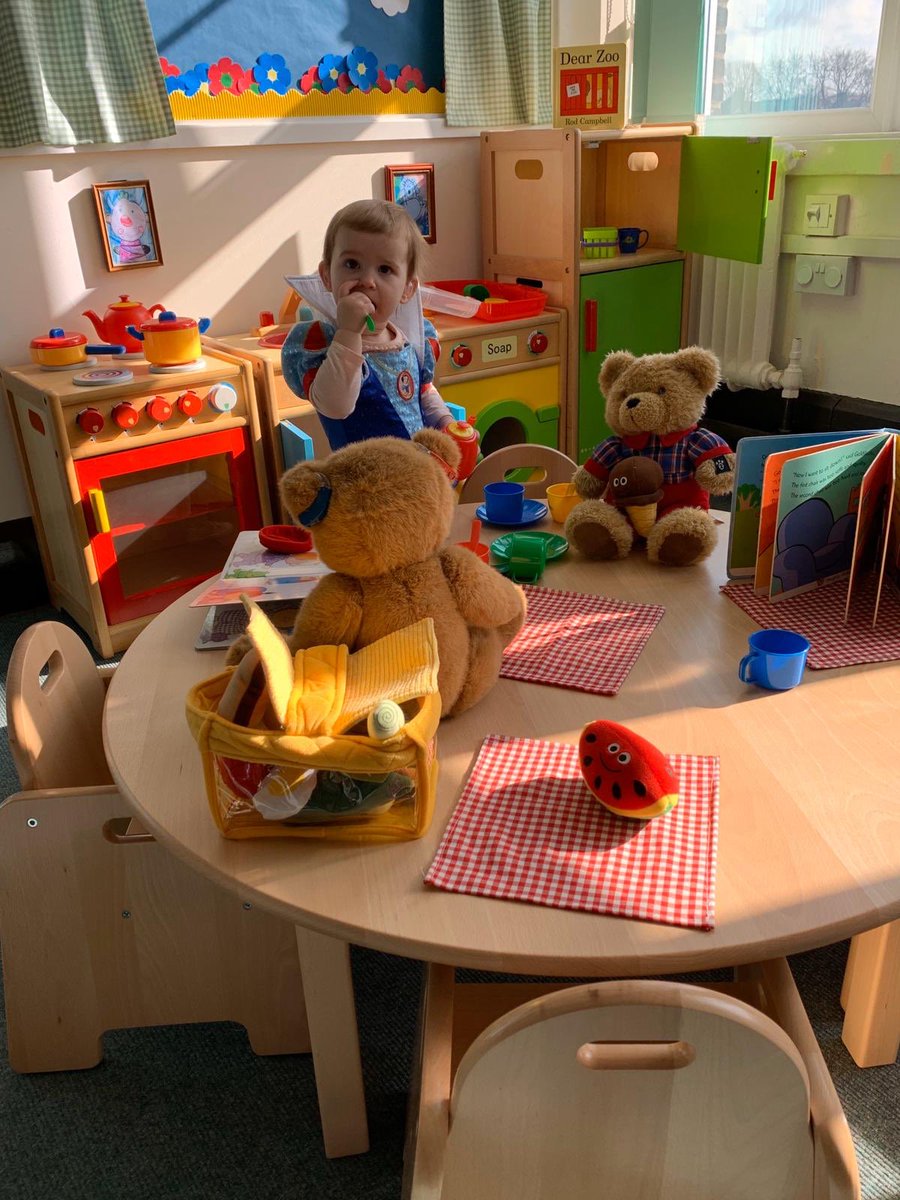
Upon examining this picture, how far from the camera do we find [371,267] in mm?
1739

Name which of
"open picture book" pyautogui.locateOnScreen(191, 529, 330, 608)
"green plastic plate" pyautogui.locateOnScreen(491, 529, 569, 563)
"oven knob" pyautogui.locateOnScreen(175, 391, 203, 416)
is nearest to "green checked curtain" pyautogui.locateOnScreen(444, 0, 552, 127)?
"oven knob" pyautogui.locateOnScreen(175, 391, 203, 416)

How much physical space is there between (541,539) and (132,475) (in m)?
1.44

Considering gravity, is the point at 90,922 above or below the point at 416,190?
below

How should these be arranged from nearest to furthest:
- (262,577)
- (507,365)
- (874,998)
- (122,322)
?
1. (874,998)
2. (262,577)
3. (122,322)
4. (507,365)

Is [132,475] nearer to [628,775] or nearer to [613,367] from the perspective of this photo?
[613,367]

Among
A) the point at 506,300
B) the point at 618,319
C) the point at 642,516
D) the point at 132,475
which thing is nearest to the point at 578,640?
the point at 642,516

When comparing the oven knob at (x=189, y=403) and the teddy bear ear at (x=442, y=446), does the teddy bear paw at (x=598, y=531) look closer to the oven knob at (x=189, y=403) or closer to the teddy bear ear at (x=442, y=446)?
the teddy bear ear at (x=442, y=446)

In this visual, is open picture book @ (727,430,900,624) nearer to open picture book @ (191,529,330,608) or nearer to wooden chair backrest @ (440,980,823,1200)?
open picture book @ (191,529,330,608)

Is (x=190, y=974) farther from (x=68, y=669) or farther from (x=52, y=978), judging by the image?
(x=68, y=669)

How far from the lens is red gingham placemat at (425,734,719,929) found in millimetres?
841

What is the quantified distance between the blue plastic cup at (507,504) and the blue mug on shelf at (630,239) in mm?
1902

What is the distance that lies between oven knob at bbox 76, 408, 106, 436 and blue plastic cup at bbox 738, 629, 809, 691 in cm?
162

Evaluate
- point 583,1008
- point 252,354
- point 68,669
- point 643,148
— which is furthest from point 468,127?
point 583,1008

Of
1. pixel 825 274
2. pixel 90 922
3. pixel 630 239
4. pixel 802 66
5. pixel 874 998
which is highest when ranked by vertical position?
pixel 802 66
